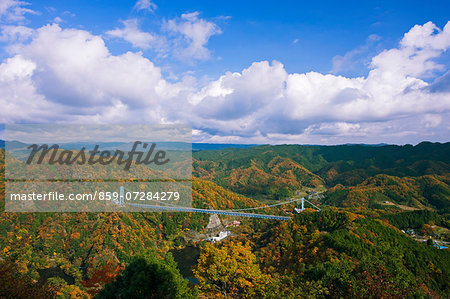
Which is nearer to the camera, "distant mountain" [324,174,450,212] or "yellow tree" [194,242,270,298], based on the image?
"yellow tree" [194,242,270,298]

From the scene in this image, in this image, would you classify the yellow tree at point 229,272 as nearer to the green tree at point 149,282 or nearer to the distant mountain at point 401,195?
the green tree at point 149,282

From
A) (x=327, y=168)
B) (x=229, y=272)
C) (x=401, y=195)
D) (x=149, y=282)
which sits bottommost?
(x=401, y=195)

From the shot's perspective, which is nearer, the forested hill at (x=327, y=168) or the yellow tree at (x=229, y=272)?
the yellow tree at (x=229, y=272)

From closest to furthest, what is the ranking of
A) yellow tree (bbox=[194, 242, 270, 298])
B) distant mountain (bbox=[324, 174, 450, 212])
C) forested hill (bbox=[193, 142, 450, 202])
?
yellow tree (bbox=[194, 242, 270, 298])
distant mountain (bbox=[324, 174, 450, 212])
forested hill (bbox=[193, 142, 450, 202])

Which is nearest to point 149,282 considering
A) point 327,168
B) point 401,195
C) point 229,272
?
point 229,272

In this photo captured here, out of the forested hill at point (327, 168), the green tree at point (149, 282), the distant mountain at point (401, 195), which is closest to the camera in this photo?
the green tree at point (149, 282)

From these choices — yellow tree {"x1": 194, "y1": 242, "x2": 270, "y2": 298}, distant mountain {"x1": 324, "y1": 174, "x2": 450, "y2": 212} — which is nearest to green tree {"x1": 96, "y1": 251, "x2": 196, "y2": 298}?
yellow tree {"x1": 194, "y1": 242, "x2": 270, "y2": 298}

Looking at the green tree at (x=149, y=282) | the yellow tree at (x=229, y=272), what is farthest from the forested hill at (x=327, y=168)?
the green tree at (x=149, y=282)

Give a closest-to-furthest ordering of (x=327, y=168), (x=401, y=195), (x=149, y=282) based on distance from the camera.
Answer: (x=149, y=282) < (x=401, y=195) < (x=327, y=168)

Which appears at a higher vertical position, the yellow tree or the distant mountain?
the yellow tree

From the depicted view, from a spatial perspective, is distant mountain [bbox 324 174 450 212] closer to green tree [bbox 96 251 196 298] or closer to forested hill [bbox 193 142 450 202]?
forested hill [bbox 193 142 450 202]

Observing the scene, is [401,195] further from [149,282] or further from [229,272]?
[149,282]

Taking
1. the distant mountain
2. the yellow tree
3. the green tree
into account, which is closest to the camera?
the green tree
